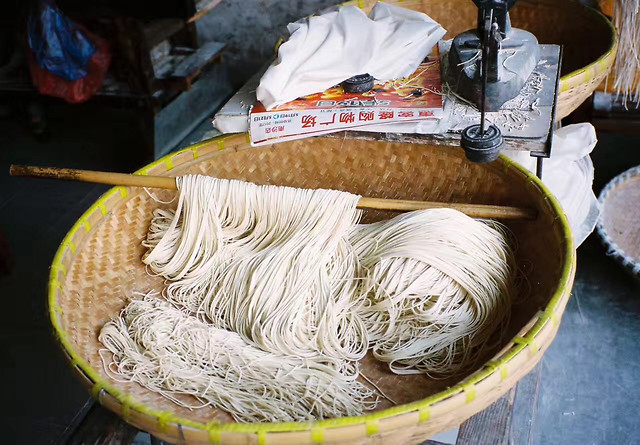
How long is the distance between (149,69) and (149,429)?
2604mm

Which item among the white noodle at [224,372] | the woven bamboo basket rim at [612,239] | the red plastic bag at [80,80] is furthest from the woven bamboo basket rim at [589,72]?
the red plastic bag at [80,80]

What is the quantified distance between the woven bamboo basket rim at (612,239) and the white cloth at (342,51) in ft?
3.46

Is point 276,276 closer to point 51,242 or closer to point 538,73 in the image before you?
point 538,73

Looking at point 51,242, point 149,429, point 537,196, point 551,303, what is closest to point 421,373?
point 551,303

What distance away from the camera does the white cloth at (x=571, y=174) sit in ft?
7.25

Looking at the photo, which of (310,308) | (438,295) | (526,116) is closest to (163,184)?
(310,308)

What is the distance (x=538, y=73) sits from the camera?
1913mm

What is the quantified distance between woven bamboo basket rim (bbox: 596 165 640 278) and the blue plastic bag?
274 cm

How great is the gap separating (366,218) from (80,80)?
7.45 ft

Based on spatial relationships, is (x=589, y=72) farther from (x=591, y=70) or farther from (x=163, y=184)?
(x=163, y=184)

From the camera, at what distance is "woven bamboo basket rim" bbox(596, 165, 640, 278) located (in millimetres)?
2323

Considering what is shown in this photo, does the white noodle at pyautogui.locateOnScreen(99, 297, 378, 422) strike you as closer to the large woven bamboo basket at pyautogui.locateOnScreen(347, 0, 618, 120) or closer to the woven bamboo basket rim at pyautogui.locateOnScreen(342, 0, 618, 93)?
the woven bamboo basket rim at pyautogui.locateOnScreen(342, 0, 618, 93)

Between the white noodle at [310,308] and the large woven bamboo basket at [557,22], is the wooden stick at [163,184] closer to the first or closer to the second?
the white noodle at [310,308]

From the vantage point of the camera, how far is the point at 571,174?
89.0 inches
